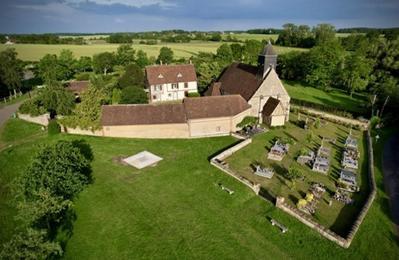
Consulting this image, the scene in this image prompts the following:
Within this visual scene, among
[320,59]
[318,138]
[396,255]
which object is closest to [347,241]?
[396,255]

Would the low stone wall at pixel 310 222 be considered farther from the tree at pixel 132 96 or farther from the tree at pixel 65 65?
the tree at pixel 65 65

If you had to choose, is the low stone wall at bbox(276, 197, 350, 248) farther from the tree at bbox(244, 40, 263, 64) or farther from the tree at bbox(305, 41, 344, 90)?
the tree at bbox(244, 40, 263, 64)

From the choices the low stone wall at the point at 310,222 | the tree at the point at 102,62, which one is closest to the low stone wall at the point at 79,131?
the low stone wall at the point at 310,222

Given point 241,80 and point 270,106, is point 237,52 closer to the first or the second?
point 241,80

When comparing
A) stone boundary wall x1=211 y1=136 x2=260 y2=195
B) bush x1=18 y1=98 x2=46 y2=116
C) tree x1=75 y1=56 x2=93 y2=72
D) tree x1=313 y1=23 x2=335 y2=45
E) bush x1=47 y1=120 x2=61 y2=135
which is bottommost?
stone boundary wall x1=211 y1=136 x2=260 y2=195

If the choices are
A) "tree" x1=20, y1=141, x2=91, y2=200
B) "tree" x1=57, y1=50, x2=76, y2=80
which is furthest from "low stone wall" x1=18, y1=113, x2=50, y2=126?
"tree" x1=57, y1=50, x2=76, y2=80
